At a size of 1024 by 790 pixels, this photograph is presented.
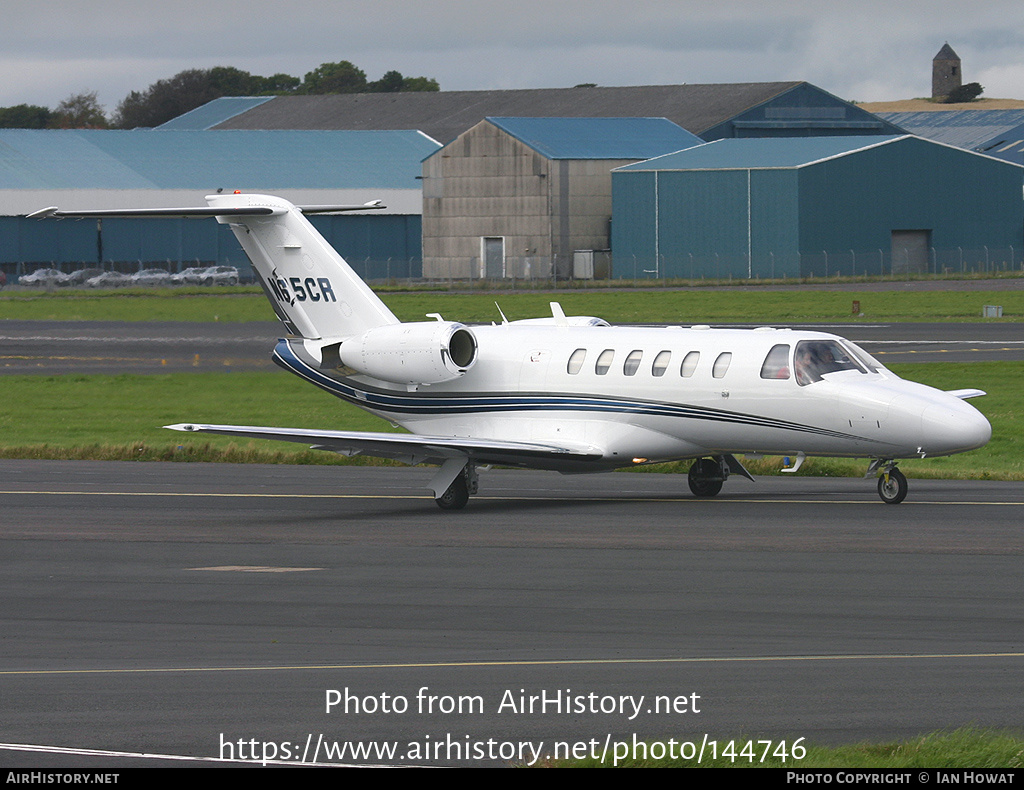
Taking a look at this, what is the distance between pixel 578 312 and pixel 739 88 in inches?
2548

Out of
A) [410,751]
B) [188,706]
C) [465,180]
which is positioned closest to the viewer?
[410,751]

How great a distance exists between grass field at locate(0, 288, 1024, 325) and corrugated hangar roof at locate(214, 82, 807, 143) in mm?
44741

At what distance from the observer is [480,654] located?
1451cm

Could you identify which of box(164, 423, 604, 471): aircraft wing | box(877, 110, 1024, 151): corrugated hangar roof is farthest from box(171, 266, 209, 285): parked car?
box(164, 423, 604, 471): aircraft wing

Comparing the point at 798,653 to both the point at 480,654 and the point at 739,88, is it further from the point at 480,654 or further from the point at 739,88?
the point at 739,88

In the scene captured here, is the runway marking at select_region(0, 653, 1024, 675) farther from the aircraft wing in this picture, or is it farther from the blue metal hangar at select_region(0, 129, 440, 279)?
the blue metal hangar at select_region(0, 129, 440, 279)

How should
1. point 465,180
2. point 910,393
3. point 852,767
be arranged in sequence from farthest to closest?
point 465,180
point 910,393
point 852,767

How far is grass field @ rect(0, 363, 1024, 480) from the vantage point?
34781 millimetres

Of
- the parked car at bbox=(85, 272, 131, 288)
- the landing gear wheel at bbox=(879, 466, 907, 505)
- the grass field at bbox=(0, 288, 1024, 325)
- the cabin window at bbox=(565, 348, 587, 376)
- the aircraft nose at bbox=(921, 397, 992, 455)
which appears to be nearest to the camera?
the aircraft nose at bbox=(921, 397, 992, 455)

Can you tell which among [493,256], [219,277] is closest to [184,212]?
[219,277]

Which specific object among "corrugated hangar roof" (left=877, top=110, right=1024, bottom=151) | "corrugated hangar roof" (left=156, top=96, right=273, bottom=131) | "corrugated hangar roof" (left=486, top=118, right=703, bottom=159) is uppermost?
"corrugated hangar roof" (left=156, top=96, right=273, bottom=131)

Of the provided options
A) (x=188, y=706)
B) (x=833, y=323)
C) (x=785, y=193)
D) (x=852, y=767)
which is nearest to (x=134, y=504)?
(x=188, y=706)

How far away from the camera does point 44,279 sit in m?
110

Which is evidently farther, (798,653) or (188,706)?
(798,653)
